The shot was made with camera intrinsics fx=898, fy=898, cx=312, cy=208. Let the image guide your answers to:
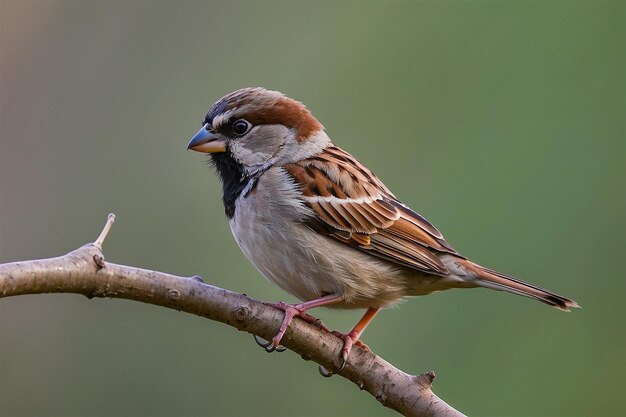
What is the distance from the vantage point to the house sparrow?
4727 mm

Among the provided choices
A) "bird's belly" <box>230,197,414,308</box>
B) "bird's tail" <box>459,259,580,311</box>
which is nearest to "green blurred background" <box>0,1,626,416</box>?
"bird's tail" <box>459,259,580,311</box>

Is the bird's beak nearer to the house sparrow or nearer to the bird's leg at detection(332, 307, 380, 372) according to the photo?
the house sparrow

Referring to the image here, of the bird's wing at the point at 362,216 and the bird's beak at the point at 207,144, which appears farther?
the bird's beak at the point at 207,144

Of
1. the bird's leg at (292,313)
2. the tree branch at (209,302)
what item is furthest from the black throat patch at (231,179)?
the tree branch at (209,302)

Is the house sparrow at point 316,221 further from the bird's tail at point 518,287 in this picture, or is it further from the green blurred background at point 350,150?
the green blurred background at point 350,150

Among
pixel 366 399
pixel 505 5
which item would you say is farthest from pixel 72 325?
pixel 505 5

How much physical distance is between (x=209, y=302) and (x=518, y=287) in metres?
1.86

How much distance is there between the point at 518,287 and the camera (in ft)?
15.8

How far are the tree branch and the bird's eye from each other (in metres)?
1.40

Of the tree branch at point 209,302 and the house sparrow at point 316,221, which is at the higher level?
the house sparrow at point 316,221

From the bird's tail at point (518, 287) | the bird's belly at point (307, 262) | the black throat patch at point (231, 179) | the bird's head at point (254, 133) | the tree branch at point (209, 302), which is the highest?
the bird's head at point (254, 133)

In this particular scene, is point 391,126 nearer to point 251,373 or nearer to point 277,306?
point 251,373

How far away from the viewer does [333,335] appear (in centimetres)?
433

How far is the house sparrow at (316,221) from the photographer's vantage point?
4.73 meters
